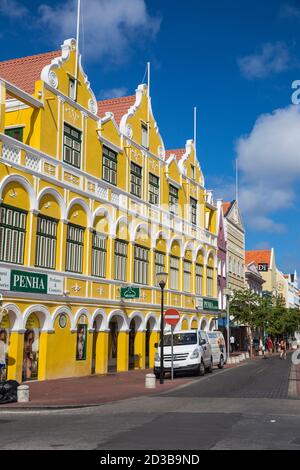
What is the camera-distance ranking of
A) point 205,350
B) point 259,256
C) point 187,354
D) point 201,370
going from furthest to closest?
point 259,256 < point 205,350 < point 201,370 < point 187,354

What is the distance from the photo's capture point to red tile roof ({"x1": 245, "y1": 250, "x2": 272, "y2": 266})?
306 feet

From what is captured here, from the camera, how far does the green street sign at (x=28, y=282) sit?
2211 cm

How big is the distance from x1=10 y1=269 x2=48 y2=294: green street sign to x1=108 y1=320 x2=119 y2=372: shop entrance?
24.0 ft

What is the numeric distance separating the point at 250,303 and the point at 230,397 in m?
36.7

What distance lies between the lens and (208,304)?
44.4 m

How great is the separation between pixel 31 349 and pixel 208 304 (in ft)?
74.2

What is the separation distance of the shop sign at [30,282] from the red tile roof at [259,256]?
232 feet

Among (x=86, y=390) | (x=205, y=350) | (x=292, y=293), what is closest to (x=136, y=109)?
(x=205, y=350)

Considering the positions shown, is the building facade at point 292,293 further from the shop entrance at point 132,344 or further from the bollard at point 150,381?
the bollard at point 150,381

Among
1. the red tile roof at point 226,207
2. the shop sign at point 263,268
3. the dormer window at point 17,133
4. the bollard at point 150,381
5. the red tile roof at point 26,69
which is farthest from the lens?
the shop sign at point 263,268

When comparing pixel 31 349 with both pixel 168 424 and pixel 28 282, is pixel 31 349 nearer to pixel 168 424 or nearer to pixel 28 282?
pixel 28 282

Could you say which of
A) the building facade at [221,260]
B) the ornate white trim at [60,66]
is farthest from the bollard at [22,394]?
the building facade at [221,260]

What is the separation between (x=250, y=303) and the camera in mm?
53656

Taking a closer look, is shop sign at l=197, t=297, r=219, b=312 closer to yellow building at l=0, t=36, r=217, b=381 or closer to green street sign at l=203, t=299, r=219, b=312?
green street sign at l=203, t=299, r=219, b=312
